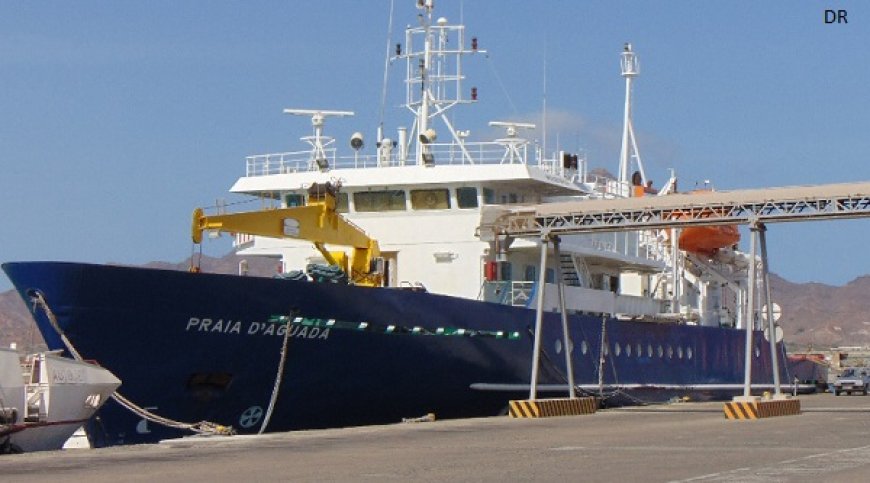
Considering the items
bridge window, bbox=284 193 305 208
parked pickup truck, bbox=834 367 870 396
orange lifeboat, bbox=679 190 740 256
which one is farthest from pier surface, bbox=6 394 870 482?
parked pickup truck, bbox=834 367 870 396

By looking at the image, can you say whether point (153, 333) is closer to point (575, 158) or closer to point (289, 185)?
point (289, 185)

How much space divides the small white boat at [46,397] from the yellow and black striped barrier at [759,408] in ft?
38.5

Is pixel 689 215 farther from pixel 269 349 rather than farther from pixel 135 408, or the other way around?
pixel 135 408

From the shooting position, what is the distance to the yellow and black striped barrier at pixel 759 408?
27.2 metres

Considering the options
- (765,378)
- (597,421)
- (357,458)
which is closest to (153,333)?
(357,458)

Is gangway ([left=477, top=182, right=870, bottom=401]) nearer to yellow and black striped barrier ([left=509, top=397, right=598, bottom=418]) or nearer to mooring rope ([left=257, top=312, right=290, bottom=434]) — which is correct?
yellow and black striped barrier ([left=509, top=397, right=598, bottom=418])

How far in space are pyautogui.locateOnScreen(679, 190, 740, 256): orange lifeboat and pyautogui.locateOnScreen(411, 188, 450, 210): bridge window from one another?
1242 centimetres

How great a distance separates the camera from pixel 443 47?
34156mm

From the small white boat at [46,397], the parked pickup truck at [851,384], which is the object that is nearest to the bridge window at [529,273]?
the small white boat at [46,397]

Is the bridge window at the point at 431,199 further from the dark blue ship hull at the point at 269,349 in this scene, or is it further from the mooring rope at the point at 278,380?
the mooring rope at the point at 278,380

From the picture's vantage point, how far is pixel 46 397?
2030 cm

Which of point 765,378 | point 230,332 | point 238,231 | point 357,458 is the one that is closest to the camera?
point 357,458

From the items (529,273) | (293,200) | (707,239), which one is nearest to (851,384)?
(707,239)

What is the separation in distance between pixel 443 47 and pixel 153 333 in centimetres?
1379
